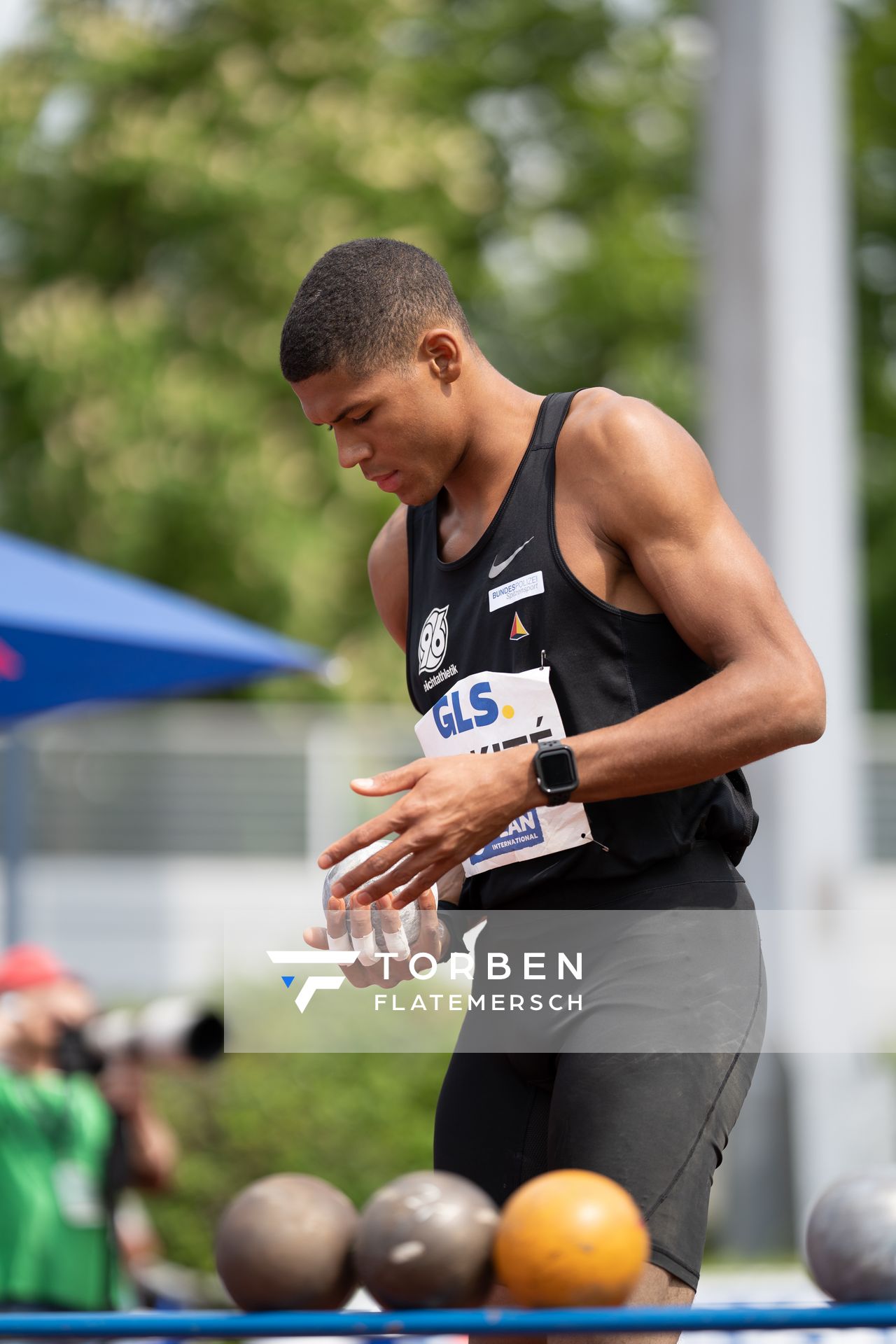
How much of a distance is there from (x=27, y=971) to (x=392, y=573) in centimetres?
305

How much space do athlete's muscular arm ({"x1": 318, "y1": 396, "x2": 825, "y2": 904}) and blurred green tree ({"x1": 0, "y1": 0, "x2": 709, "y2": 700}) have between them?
11.3 metres

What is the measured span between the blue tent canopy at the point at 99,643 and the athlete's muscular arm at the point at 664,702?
3.01m

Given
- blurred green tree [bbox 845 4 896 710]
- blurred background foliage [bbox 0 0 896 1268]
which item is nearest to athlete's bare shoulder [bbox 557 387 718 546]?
blurred background foliage [bbox 0 0 896 1268]

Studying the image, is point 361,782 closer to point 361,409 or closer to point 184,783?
point 361,409

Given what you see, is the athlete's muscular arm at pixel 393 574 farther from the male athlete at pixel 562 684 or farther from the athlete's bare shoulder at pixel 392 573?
the male athlete at pixel 562 684

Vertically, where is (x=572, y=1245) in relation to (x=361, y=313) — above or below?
below

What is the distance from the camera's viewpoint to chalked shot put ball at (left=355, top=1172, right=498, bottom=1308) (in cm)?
197

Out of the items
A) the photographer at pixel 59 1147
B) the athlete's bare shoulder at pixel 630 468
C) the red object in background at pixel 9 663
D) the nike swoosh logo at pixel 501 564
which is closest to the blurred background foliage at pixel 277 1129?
the photographer at pixel 59 1147

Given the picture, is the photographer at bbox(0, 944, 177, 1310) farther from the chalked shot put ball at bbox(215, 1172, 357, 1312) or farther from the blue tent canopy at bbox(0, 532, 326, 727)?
the chalked shot put ball at bbox(215, 1172, 357, 1312)

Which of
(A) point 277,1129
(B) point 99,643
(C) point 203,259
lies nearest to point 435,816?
(B) point 99,643

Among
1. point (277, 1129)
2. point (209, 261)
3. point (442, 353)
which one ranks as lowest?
point (277, 1129)

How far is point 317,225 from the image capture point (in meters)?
13.5

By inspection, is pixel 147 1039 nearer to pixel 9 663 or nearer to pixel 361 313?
pixel 9 663

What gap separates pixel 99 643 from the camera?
5113mm
